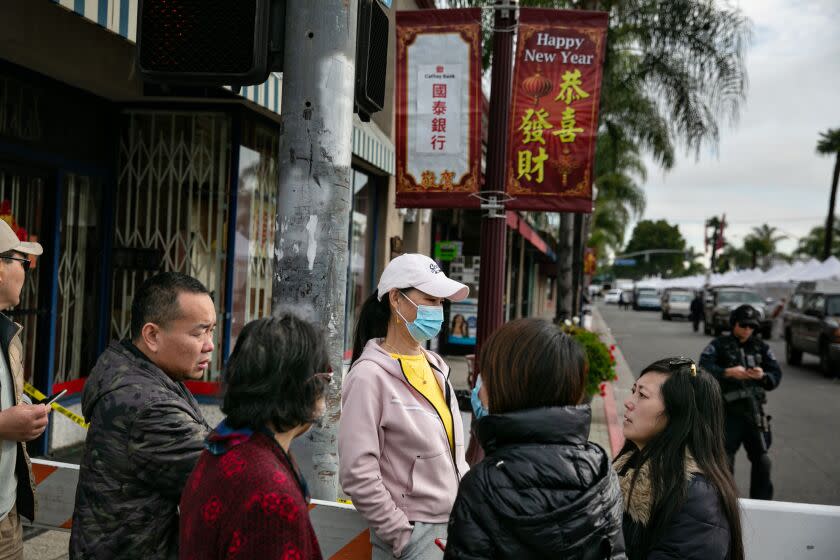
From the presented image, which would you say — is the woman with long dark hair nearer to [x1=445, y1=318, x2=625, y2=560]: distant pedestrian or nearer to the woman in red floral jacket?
[x1=445, y1=318, x2=625, y2=560]: distant pedestrian

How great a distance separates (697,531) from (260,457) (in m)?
1.48

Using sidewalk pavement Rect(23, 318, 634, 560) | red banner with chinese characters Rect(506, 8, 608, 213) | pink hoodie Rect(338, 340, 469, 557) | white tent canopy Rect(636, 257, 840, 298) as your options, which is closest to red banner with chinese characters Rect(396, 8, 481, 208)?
red banner with chinese characters Rect(506, 8, 608, 213)

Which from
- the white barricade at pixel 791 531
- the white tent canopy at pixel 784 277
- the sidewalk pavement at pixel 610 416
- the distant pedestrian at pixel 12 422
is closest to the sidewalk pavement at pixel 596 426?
the sidewalk pavement at pixel 610 416

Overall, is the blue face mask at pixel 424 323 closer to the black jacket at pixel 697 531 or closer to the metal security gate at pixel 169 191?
the black jacket at pixel 697 531

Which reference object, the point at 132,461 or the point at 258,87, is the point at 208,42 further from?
the point at 258,87

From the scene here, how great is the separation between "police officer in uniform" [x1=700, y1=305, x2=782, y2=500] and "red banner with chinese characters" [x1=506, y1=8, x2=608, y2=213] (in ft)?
5.06

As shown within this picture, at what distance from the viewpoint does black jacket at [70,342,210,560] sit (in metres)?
2.00

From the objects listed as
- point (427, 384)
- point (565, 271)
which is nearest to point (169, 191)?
point (427, 384)

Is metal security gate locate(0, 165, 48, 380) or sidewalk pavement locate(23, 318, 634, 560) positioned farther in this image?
metal security gate locate(0, 165, 48, 380)

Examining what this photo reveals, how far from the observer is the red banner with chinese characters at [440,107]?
17.8ft

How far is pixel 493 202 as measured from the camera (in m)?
5.17

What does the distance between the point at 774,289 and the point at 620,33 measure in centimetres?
2948

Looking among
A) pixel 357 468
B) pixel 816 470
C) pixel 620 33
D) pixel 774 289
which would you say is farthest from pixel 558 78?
A: pixel 774 289

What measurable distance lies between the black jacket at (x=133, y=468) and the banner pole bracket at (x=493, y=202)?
11.1 feet
